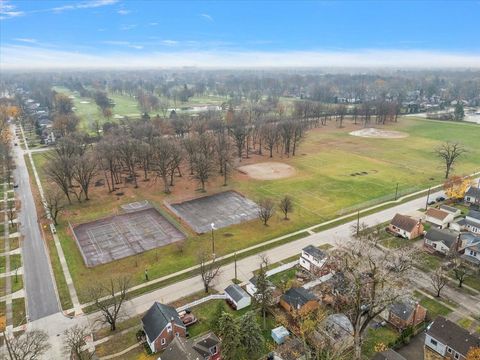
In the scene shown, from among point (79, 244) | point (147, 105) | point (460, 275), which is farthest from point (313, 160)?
point (147, 105)

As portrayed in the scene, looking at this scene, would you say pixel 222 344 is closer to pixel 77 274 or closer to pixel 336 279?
pixel 336 279

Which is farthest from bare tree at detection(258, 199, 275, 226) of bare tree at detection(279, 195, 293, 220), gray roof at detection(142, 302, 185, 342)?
gray roof at detection(142, 302, 185, 342)

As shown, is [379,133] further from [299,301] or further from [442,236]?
[299,301]

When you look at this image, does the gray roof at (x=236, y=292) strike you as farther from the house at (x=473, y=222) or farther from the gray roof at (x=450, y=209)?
the gray roof at (x=450, y=209)

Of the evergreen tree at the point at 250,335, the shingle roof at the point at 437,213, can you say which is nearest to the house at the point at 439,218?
the shingle roof at the point at 437,213

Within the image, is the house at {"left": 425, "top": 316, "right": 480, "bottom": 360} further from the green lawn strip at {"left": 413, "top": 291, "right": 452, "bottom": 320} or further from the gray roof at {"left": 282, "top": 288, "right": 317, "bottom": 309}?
the gray roof at {"left": 282, "top": 288, "right": 317, "bottom": 309}

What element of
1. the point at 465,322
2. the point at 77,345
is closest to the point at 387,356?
the point at 465,322
